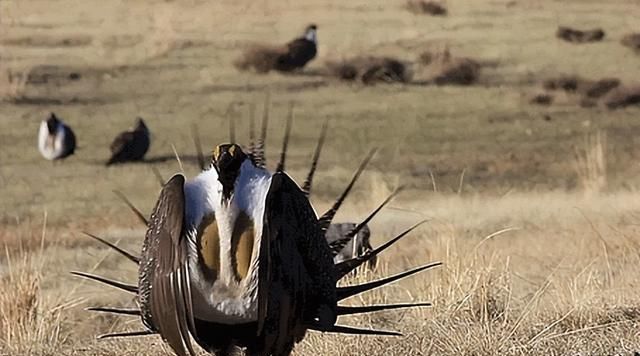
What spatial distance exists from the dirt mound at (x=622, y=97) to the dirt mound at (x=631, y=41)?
108 cm

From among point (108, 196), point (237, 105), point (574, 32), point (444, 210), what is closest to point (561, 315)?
point (444, 210)

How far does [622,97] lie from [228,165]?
12187 millimetres

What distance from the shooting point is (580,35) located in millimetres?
17750

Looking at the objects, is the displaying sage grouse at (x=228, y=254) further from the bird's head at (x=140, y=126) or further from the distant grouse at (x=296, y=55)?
the distant grouse at (x=296, y=55)

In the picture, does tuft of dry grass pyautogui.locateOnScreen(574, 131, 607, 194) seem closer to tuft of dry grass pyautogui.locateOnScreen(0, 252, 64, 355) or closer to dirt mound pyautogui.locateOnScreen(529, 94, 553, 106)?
dirt mound pyautogui.locateOnScreen(529, 94, 553, 106)

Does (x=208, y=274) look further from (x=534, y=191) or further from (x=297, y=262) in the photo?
(x=534, y=191)

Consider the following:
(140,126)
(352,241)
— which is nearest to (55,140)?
(140,126)

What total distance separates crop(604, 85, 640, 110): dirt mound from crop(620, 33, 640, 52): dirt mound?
108 centimetres

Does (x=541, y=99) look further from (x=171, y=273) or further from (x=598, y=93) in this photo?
(x=171, y=273)

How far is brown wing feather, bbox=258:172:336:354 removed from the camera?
178 inches

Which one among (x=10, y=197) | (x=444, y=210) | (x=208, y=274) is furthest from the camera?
(x=10, y=197)

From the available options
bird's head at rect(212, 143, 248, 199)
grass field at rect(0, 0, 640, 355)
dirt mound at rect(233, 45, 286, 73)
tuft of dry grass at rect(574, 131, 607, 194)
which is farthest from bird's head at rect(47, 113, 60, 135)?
bird's head at rect(212, 143, 248, 199)

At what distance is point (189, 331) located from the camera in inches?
179

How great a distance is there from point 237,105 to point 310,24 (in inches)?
136
